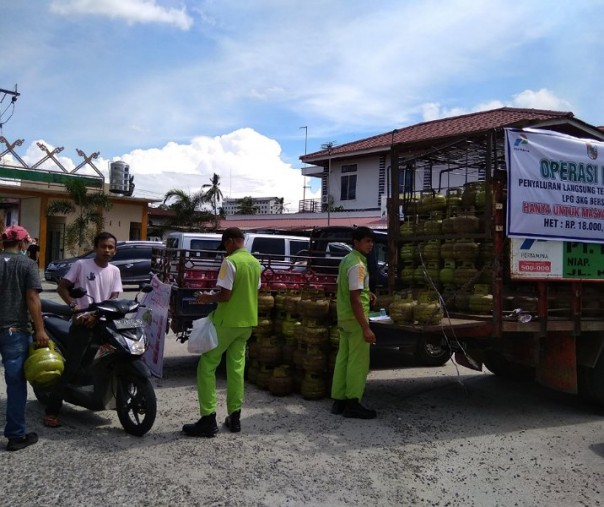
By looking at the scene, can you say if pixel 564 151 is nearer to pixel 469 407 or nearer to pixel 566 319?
pixel 566 319

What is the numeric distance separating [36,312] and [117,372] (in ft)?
2.94

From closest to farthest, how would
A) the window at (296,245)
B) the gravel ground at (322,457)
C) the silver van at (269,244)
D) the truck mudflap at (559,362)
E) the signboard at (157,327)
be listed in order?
1. the gravel ground at (322,457)
2. the truck mudflap at (559,362)
3. the signboard at (157,327)
4. the silver van at (269,244)
5. the window at (296,245)

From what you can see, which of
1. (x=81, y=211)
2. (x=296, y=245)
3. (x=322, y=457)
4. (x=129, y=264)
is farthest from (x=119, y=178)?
(x=322, y=457)

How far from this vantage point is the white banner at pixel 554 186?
5711 millimetres

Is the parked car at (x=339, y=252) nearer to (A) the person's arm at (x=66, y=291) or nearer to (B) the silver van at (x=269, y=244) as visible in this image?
(B) the silver van at (x=269, y=244)

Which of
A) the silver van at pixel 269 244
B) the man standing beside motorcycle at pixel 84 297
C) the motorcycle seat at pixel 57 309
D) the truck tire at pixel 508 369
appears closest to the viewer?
the man standing beside motorcycle at pixel 84 297

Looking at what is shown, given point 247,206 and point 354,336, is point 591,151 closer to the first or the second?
point 354,336

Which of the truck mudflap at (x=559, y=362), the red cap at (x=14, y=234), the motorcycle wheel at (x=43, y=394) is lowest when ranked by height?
the motorcycle wheel at (x=43, y=394)

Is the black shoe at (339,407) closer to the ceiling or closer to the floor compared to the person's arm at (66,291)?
closer to the floor

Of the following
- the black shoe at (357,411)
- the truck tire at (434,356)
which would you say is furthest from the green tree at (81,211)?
the black shoe at (357,411)

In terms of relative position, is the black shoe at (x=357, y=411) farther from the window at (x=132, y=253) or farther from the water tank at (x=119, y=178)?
the water tank at (x=119, y=178)

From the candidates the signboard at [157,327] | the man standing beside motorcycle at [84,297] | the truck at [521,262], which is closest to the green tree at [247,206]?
the signboard at [157,327]

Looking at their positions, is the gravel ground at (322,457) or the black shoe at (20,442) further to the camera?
the black shoe at (20,442)

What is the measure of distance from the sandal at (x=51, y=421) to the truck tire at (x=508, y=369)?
4.90 meters
